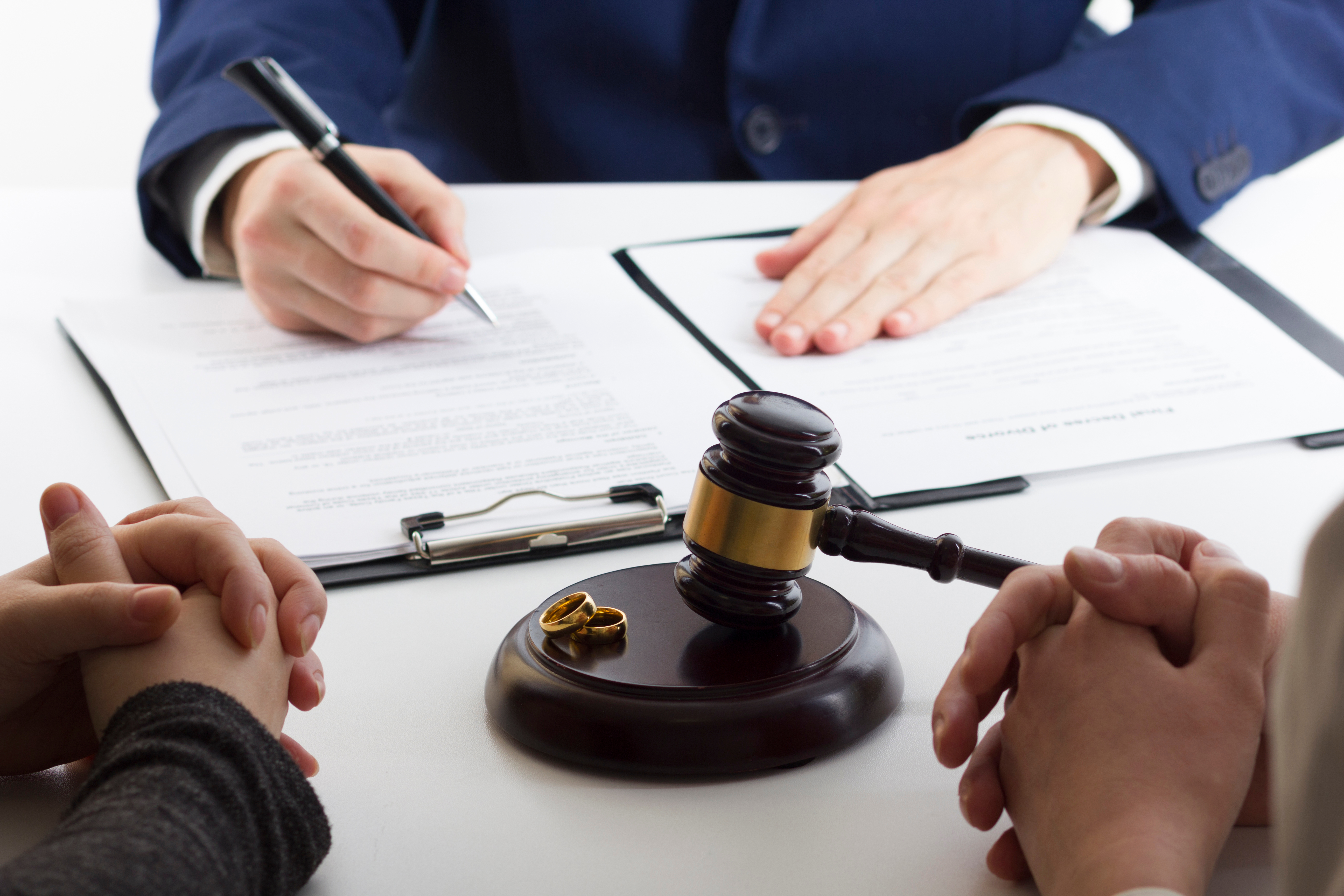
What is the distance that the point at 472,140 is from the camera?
1.87 metres

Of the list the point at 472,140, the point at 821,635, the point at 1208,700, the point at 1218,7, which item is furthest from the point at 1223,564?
the point at 472,140

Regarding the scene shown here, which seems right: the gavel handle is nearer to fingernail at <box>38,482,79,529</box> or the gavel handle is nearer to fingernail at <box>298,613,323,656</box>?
fingernail at <box>298,613,323,656</box>

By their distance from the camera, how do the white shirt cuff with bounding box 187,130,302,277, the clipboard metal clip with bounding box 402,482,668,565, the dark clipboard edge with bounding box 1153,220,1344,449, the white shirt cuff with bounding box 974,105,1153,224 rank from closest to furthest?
1. the clipboard metal clip with bounding box 402,482,668,565
2. the dark clipboard edge with bounding box 1153,220,1344,449
3. the white shirt cuff with bounding box 187,130,302,277
4. the white shirt cuff with bounding box 974,105,1153,224

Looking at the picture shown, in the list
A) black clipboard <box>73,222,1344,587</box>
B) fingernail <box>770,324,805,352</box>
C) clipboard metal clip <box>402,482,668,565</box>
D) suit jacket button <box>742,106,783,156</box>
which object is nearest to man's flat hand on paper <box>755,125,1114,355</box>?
fingernail <box>770,324,805,352</box>

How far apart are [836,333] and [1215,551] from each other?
Answer: 556 millimetres

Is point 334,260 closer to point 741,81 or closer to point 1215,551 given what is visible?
point 741,81

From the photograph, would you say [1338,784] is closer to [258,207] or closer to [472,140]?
[258,207]

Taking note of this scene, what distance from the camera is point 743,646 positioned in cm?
63

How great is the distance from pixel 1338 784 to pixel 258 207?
110cm

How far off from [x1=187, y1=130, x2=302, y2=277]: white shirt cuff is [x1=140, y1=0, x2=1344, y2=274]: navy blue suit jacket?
0.08ft

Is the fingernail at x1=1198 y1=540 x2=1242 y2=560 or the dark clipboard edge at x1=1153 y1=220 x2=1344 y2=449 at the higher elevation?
the fingernail at x1=1198 y1=540 x2=1242 y2=560

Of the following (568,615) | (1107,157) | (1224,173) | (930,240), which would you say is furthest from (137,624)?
(1224,173)

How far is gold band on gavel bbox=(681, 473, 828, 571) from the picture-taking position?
2.01 ft

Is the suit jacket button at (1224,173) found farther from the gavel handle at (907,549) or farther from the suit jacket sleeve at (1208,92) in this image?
the gavel handle at (907,549)
